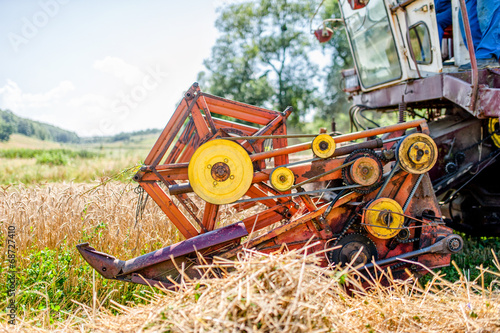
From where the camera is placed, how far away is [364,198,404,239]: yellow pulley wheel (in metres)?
3.54

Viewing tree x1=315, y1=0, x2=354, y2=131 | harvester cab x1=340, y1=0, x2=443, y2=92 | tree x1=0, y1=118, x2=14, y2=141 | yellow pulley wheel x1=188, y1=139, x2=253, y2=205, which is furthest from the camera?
tree x1=315, y1=0, x2=354, y2=131

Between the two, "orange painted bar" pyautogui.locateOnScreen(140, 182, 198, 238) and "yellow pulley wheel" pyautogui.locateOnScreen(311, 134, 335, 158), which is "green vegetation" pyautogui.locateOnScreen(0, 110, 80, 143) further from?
"yellow pulley wheel" pyautogui.locateOnScreen(311, 134, 335, 158)

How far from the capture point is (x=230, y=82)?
26.8 m

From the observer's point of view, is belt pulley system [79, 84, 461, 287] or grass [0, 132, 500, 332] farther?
belt pulley system [79, 84, 461, 287]

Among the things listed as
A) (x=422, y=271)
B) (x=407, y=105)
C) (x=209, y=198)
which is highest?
(x=407, y=105)

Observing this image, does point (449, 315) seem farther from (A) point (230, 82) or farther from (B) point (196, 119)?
(A) point (230, 82)

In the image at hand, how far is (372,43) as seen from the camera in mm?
5684

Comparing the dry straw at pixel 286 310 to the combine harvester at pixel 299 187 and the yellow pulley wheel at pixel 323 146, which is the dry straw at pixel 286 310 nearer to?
the combine harvester at pixel 299 187

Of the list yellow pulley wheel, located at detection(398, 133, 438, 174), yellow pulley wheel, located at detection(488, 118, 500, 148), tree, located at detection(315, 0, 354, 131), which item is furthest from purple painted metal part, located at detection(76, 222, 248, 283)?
tree, located at detection(315, 0, 354, 131)

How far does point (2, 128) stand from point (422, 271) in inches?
714

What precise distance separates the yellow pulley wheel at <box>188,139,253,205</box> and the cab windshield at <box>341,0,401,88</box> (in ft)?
9.89

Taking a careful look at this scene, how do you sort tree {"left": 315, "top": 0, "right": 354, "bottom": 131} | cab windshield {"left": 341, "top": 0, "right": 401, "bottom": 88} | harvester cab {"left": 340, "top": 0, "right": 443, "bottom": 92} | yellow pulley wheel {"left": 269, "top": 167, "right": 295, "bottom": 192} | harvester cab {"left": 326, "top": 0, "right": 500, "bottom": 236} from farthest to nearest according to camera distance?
tree {"left": 315, "top": 0, "right": 354, "bottom": 131} < cab windshield {"left": 341, "top": 0, "right": 401, "bottom": 88} < harvester cab {"left": 340, "top": 0, "right": 443, "bottom": 92} < harvester cab {"left": 326, "top": 0, "right": 500, "bottom": 236} < yellow pulley wheel {"left": 269, "top": 167, "right": 295, "bottom": 192}

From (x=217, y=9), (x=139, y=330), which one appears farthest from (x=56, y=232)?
(x=217, y=9)

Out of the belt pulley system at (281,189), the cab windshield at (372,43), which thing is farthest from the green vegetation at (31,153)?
the belt pulley system at (281,189)
